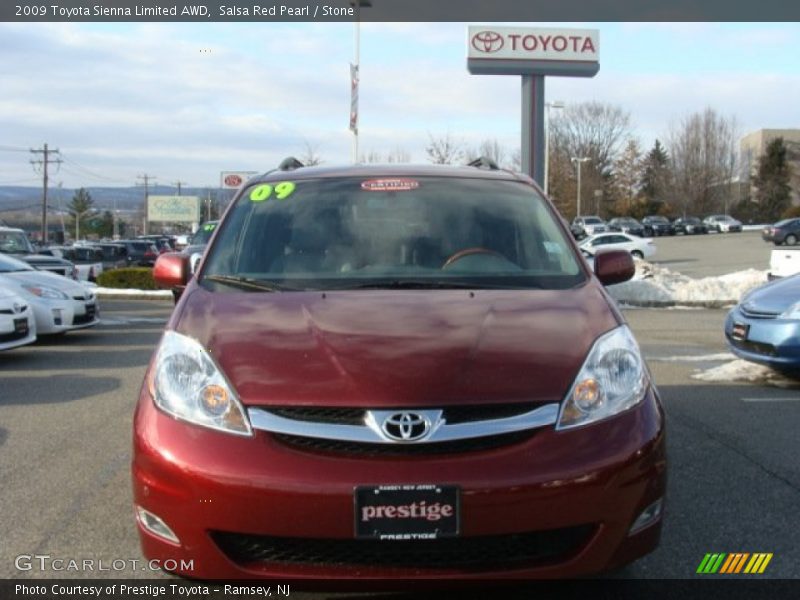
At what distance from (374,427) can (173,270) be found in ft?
6.80

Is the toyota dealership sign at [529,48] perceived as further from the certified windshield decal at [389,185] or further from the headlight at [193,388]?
the headlight at [193,388]

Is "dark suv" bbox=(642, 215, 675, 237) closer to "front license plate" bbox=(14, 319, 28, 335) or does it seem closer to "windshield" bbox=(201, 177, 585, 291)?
"front license plate" bbox=(14, 319, 28, 335)

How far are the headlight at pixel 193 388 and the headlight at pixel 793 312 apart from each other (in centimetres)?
582

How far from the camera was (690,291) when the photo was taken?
734 inches

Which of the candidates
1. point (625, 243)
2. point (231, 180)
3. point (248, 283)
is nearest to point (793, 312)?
point (248, 283)

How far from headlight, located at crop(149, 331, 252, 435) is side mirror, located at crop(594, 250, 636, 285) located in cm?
216

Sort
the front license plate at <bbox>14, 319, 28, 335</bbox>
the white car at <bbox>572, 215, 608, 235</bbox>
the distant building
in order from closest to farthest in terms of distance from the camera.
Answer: the front license plate at <bbox>14, 319, 28, 335</bbox> → the white car at <bbox>572, 215, 608, 235</bbox> → the distant building

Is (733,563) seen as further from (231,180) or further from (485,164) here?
(231,180)

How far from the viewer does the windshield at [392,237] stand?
12.5ft

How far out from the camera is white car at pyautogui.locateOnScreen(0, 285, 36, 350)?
366 inches

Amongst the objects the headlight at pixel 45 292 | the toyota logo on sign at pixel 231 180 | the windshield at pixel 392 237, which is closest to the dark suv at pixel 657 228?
the toyota logo on sign at pixel 231 180

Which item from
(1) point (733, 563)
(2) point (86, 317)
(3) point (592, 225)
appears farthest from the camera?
(3) point (592, 225)

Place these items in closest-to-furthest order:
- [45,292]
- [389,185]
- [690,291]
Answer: [389,185] → [45,292] → [690,291]

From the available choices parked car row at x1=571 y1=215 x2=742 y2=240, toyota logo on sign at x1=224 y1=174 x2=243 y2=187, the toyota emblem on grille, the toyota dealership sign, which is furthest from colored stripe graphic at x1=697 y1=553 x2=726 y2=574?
parked car row at x1=571 y1=215 x2=742 y2=240
